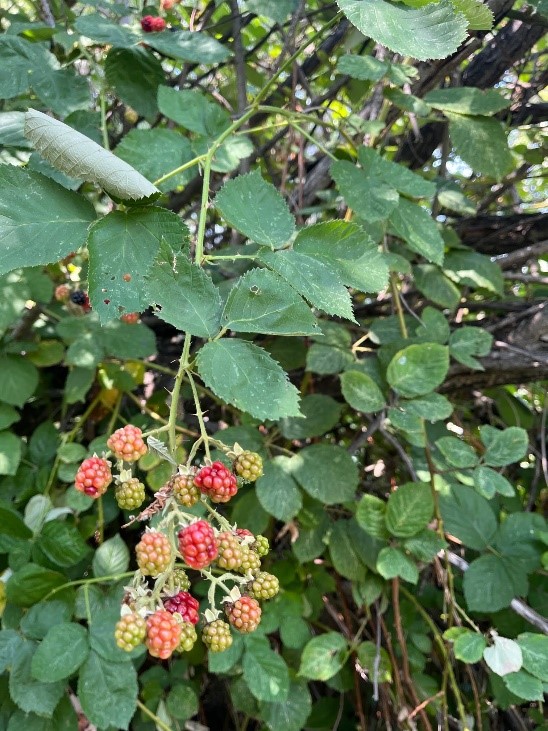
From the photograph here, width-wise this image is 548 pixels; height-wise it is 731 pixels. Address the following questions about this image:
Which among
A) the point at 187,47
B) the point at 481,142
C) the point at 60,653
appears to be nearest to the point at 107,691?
the point at 60,653

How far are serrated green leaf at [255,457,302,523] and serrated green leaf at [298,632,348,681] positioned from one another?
0.89 feet

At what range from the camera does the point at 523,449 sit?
985 mm

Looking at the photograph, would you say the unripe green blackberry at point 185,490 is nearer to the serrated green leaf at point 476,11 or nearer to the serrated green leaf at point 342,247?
the serrated green leaf at point 342,247

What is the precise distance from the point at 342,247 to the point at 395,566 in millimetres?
560

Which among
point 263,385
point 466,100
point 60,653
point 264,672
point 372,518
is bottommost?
point 264,672

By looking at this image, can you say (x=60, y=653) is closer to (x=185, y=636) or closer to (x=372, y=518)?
(x=185, y=636)

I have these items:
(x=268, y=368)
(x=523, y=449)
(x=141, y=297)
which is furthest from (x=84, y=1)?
(x=523, y=449)

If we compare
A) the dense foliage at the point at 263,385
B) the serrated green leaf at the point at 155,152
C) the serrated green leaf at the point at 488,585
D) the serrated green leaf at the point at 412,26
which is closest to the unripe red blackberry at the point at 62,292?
the dense foliage at the point at 263,385

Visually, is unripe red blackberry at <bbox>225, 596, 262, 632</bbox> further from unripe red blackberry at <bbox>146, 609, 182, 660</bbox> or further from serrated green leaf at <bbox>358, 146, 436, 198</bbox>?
serrated green leaf at <bbox>358, 146, 436, 198</bbox>

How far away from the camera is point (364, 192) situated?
0.95m

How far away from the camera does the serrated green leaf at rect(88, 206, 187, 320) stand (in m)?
0.60

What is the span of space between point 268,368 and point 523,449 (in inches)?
25.4

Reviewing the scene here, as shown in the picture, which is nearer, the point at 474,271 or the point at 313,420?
the point at 313,420

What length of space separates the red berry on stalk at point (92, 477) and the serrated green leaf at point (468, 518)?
78cm
